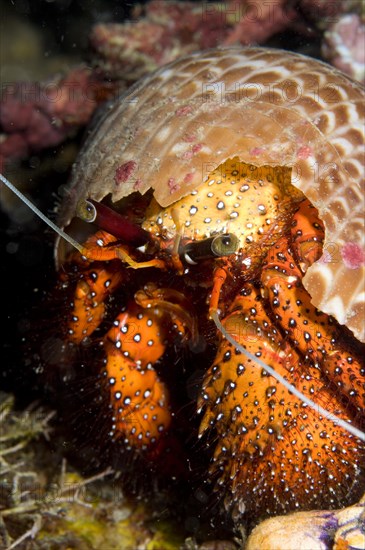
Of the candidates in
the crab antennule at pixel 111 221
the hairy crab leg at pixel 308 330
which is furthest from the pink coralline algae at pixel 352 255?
the crab antennule at pixel 111 221

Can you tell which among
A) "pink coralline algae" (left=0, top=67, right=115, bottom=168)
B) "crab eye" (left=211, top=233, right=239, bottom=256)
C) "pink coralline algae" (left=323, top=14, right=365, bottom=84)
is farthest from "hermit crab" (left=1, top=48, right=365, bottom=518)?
"pink coralline algae" (left=0, top=67, right=115, bottom=168)

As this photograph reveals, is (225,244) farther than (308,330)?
No

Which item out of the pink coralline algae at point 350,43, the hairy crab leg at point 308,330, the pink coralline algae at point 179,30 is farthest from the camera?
the pink coralline algae at point 179,30

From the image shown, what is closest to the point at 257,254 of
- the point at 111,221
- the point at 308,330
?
the point at 308,330

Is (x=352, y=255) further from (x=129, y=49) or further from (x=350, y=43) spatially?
(x=129, y=49)

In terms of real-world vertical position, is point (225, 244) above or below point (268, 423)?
above

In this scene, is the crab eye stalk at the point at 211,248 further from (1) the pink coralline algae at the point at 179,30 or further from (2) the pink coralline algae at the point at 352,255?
(1) the pink coralline algae at the point at 179,30

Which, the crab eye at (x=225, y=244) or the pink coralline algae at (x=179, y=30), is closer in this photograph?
the crab eye at (x=225, y=244)

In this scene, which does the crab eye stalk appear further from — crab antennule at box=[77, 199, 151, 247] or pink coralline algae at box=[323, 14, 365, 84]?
pink coralline algae at box=[323, 14, 365, 84]
